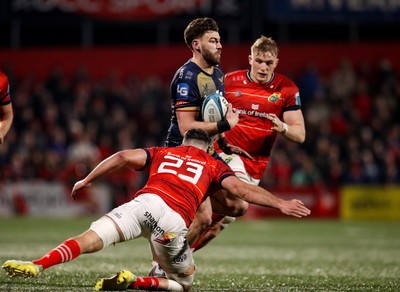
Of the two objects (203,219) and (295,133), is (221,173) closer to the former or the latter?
(203,219)

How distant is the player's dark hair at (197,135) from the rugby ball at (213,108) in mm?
517

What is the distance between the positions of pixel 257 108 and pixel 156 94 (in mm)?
12443

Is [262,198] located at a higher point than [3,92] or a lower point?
lower

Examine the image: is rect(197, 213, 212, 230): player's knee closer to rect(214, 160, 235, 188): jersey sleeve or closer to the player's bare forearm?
rect(214, 160, 235, 188): jersey sleeve

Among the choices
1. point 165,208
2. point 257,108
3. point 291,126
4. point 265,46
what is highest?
point 265,46

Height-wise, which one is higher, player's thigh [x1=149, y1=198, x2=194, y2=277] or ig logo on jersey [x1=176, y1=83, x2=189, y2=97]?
ig logo on jersey [x1=176, y1=83, x2=189, y2=97]

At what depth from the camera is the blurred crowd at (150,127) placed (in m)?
18.8

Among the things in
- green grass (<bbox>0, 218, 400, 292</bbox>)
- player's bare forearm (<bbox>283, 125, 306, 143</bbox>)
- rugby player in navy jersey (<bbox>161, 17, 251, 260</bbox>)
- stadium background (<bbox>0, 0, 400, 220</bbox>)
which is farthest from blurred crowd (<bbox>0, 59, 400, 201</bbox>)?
rugby player in navy jersey (<bbox>161, 17, 251, 260</bbox>)

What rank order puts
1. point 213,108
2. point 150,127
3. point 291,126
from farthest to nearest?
point 150,127 < point 291,126 < point 213,108

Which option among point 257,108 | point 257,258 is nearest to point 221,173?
point 257,108

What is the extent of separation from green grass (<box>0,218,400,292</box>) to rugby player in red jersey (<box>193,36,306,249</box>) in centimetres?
102

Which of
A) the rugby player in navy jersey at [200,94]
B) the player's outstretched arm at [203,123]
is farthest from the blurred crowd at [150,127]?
the player's outstretched arm at [203,123]

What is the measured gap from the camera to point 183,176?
20.6ft

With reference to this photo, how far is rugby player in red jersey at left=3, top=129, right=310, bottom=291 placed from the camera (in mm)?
5938
